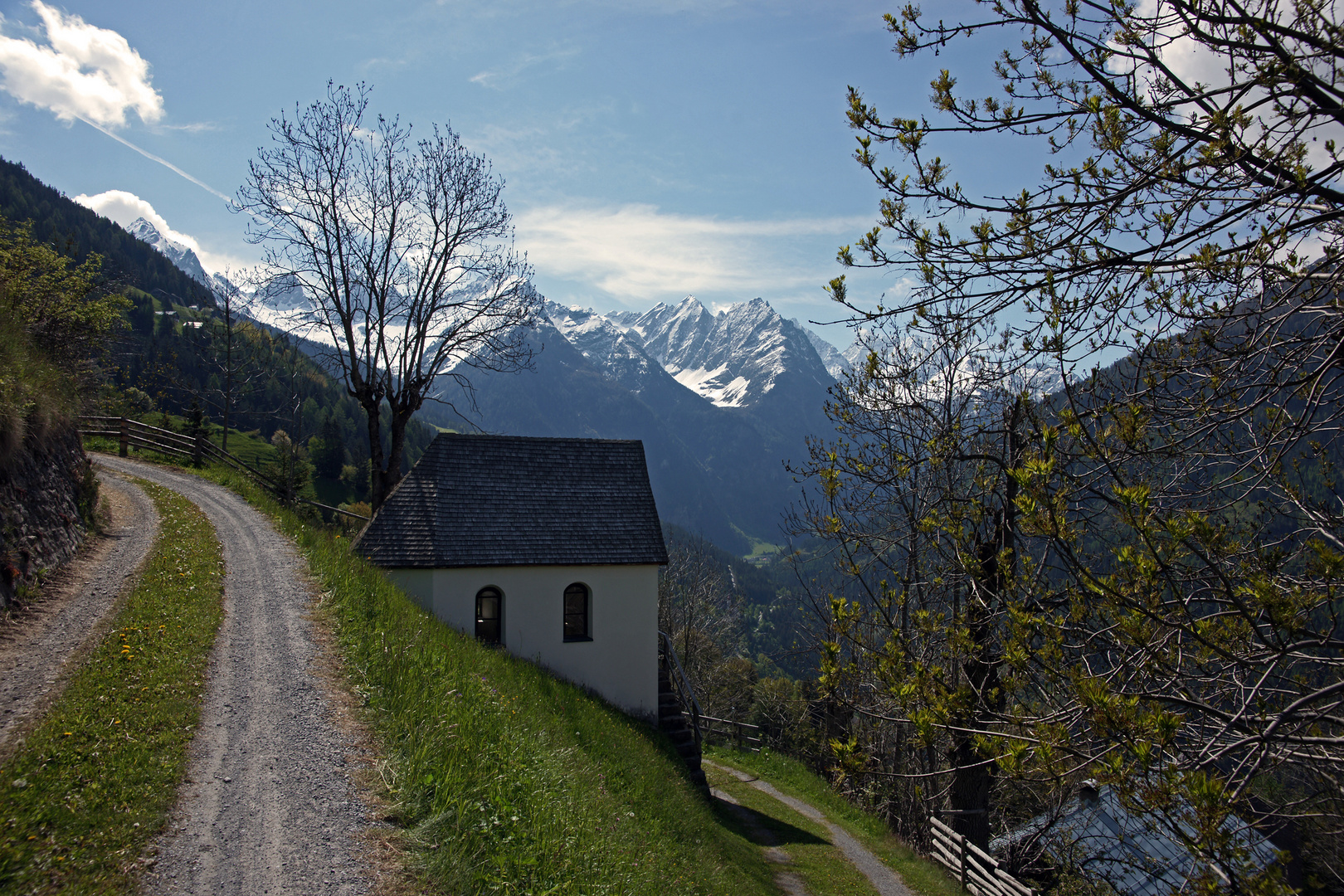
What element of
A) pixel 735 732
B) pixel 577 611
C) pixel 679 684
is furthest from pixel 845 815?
pixel 577 611

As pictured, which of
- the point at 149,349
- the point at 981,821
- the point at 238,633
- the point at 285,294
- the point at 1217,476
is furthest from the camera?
the point at 149,349

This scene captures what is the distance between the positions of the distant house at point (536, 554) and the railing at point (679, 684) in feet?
4.04

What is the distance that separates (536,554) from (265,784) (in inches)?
487

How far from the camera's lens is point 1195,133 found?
3766 millimetres

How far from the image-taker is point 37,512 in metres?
11.8

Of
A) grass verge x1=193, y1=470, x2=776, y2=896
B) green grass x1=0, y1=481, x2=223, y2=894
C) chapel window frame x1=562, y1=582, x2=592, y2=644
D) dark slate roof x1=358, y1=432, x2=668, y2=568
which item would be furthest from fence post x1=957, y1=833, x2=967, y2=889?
green grass x1=0, y1=481, x2=223, y2=894

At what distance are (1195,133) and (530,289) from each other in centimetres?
1975

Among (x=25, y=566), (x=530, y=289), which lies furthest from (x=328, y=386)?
(x=25, y=566)

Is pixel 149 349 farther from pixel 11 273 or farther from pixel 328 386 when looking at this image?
pixel 11 273

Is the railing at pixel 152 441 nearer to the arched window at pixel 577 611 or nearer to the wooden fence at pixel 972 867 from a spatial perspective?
Result: the arched window at pixel 577 611

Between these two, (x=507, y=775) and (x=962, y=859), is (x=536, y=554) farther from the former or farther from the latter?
(x=962, y=859)

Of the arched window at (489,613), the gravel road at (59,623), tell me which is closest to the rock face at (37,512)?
the gravel road at (59,623)

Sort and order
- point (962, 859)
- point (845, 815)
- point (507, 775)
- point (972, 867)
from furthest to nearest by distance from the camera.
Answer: point (845, 815) → point (962, 859) → point (972, 867) → point (507, 775)

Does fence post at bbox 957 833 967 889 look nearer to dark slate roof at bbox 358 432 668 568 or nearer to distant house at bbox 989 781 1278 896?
distant house at bbox 989 781 1278 896
